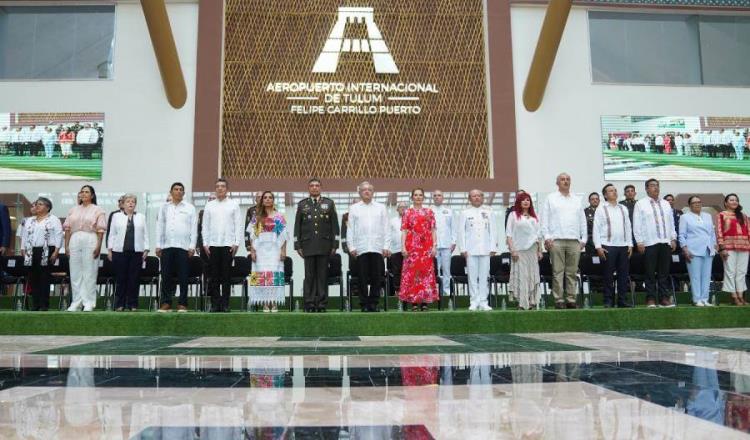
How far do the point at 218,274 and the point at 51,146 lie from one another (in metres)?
6.34

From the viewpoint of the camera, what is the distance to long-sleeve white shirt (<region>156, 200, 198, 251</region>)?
5703 millimetres

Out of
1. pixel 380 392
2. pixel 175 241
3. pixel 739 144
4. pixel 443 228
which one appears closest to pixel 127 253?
pixel 175 241

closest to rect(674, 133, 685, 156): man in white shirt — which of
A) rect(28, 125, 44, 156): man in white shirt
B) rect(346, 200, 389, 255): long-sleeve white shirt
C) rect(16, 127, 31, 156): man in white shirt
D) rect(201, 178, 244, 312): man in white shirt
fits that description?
rect(346, 200, 389, 255): long-sleeve white shirt

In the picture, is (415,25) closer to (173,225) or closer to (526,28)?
(526,28)

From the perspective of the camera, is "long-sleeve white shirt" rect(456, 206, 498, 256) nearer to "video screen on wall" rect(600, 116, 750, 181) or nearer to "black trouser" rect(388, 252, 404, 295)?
"black trouser" rect(388, 252, 404, 295)

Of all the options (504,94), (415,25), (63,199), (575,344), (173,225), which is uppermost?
(415,25)

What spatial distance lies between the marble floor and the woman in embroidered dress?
2.13 meters

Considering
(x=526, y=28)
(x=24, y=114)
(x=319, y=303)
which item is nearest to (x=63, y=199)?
(x=24, y=114)

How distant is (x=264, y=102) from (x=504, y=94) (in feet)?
13.8

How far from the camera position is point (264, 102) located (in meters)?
10.2

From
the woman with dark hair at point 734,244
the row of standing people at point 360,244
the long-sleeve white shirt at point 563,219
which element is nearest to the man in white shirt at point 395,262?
the row of standing people at point 360,244

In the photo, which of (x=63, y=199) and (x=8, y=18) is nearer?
(x=63, y=199)

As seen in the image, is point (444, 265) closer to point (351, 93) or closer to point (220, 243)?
point (220, 243)

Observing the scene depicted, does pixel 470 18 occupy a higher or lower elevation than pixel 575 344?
higher
